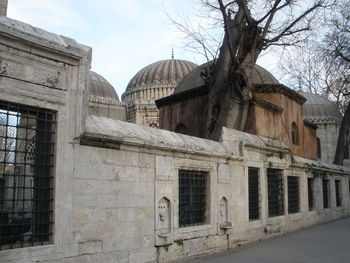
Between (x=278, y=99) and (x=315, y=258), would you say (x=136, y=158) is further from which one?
(x=278, y=99)

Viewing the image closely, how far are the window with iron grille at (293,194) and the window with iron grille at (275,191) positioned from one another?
76 centimetres

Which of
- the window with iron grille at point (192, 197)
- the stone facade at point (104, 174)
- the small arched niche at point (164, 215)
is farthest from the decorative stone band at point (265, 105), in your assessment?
the small arched niche at point (164, 215)

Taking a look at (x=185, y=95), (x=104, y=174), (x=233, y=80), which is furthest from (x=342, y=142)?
(x=104, y=174)

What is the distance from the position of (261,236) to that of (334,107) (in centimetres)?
2469

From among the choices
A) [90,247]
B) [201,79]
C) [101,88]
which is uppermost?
[101,88]

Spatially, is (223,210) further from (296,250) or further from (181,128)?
(181,128)

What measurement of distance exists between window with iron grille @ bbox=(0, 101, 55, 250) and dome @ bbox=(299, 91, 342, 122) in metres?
28.1

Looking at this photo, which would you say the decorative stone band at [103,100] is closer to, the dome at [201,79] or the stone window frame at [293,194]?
the dome at [201,79]

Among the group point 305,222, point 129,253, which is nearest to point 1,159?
point 129,253

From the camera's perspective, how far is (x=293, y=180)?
13000mm

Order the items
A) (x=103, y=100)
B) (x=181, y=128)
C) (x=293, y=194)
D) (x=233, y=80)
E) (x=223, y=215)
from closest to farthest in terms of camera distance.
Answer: (x=223, y=215), (x=233, y=80), (x=293, y=194), (x=181, y=128), (x=103, y=100)

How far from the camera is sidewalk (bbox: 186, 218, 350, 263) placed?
25.6 ft

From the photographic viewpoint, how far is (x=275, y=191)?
11.7 m

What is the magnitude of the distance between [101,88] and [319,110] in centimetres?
2031
